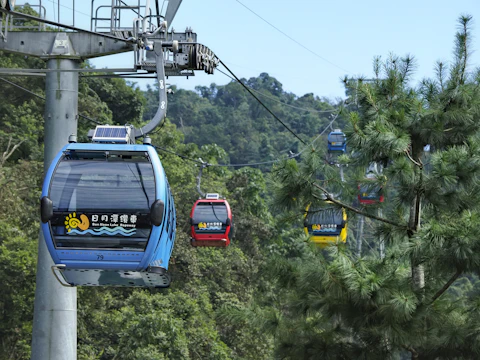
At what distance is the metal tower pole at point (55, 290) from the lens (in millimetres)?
11328

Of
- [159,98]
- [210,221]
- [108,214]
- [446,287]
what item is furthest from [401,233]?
[210,221]

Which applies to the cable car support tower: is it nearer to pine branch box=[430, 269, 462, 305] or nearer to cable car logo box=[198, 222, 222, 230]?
pine branch box=[430, 269, 462, 305]

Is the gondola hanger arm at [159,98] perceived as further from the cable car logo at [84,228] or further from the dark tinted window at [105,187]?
the cable car logo at [84,228]

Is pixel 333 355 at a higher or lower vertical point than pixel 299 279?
lower

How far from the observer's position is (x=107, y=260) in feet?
31.8

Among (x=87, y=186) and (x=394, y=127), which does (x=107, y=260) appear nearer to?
(x=87, y=186)

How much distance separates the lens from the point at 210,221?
20000 mm

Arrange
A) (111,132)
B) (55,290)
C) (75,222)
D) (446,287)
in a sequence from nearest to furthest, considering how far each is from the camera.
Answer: (75,222), (111,132), (55,290), (446,287)

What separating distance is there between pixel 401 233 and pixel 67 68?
15.7 ft

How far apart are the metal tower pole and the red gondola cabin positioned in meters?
8.52

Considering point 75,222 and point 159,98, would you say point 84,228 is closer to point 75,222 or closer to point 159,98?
point 75,222

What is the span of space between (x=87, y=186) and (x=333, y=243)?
3.36 meters

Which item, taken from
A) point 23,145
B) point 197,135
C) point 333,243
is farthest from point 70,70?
point 197,135

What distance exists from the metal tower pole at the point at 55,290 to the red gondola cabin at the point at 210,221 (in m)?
8.52
